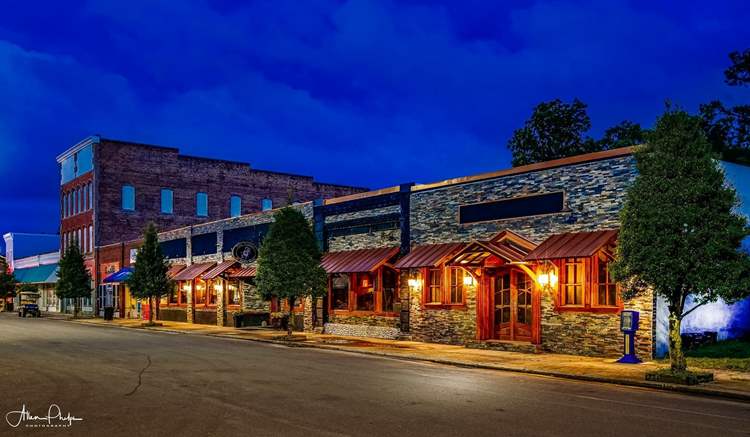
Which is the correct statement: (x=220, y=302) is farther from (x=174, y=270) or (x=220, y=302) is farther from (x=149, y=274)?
(x=174, y=270)

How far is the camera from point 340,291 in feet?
104

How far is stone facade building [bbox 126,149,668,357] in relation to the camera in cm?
2102

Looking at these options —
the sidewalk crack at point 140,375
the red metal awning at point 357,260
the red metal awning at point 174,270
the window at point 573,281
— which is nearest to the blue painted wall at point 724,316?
the window at point 573,281

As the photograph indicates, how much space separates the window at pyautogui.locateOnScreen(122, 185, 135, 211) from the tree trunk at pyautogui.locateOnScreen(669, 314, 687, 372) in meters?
50.8

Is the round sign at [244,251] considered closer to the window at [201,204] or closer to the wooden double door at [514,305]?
the wooden double door at [514,305]

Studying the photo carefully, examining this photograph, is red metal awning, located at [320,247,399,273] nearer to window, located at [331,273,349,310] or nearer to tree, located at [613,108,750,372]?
window, located at [331,273,349,310]

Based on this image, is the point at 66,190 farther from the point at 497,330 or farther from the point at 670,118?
the point at 670,118

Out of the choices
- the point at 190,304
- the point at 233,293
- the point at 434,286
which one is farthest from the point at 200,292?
the point at 434,286

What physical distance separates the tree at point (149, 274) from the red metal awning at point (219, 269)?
9.29 ft

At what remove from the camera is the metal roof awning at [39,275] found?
68.8 meters

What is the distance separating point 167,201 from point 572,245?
1830 inches

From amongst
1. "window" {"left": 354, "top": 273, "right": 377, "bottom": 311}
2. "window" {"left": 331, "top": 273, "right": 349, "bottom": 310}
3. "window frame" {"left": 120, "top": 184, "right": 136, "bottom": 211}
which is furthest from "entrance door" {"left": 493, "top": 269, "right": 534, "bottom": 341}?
"window frame" {"left": 120, "top": 184, "right": 136, "bottom": 211}

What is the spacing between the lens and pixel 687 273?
50.7 feet

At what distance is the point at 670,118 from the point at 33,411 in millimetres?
13796
